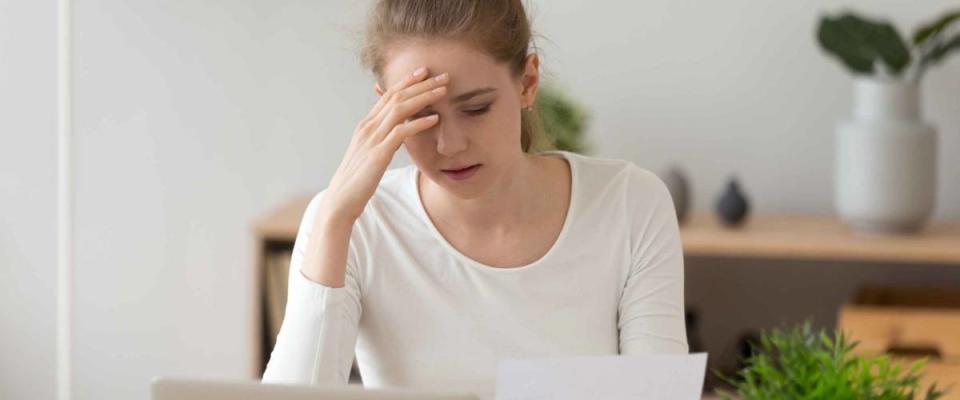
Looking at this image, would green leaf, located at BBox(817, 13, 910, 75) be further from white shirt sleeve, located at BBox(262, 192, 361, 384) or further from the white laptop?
the white laptop

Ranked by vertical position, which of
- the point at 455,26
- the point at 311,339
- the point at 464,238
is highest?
the point at 455,26

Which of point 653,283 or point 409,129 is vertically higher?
point 409,129

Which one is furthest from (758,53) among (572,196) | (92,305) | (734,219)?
(92,305)

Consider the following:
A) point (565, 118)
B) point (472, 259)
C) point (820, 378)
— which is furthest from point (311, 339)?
point (565, 118)

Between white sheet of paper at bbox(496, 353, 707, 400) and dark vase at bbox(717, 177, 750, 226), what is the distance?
1.80 m

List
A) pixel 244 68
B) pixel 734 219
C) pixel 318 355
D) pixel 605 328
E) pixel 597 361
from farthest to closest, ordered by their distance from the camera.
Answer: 1. pixel 244 68
2. pixel 734 219
3. pixel 605 328
4. pixel 318 355
5. pixel 597 361

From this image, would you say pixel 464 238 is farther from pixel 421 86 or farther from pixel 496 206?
pixel 421 86

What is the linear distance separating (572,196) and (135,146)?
5.97 feet

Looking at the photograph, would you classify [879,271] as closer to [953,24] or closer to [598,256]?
[953,24]

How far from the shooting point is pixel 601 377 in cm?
145

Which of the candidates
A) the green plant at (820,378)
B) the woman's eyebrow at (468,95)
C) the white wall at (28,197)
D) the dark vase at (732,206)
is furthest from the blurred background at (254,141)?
the green plant at (820,378)

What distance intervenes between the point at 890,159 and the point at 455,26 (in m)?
1.53

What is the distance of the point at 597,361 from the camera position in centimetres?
145

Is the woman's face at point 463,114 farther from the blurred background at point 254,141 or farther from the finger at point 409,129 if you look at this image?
the blurred background at point 254,141
